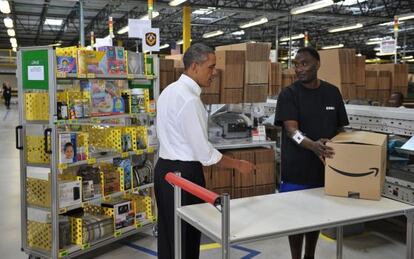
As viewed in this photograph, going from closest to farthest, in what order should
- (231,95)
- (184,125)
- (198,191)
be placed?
(198,191) < (184,125) < (231,95)

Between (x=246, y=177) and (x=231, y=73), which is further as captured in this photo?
(x=246, y=177)

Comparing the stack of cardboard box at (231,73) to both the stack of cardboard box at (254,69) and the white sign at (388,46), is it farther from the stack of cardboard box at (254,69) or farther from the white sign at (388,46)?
the white sign at (388,46)

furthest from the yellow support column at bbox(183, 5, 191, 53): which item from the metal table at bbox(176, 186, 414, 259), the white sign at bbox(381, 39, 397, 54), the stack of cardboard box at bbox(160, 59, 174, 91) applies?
the metal table at bbox(176, 186, 414, 259)

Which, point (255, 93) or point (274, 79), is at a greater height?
point (274, 79)

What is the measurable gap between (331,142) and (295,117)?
1.30 ft

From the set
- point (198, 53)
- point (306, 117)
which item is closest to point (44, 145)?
point (198, 53)

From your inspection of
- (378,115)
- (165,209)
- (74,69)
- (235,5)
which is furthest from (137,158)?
(235,5)

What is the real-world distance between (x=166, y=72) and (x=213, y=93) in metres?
0.55

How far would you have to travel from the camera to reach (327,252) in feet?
13.4

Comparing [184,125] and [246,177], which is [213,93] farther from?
[184,125]

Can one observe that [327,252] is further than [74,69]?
Yes

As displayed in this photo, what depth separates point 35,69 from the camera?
3637 mm

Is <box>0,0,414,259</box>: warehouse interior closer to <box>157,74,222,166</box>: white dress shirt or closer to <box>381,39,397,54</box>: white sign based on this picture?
<box>157,74,222,166</box>: white dress shirt

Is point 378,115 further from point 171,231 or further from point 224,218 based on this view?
point 224,218
